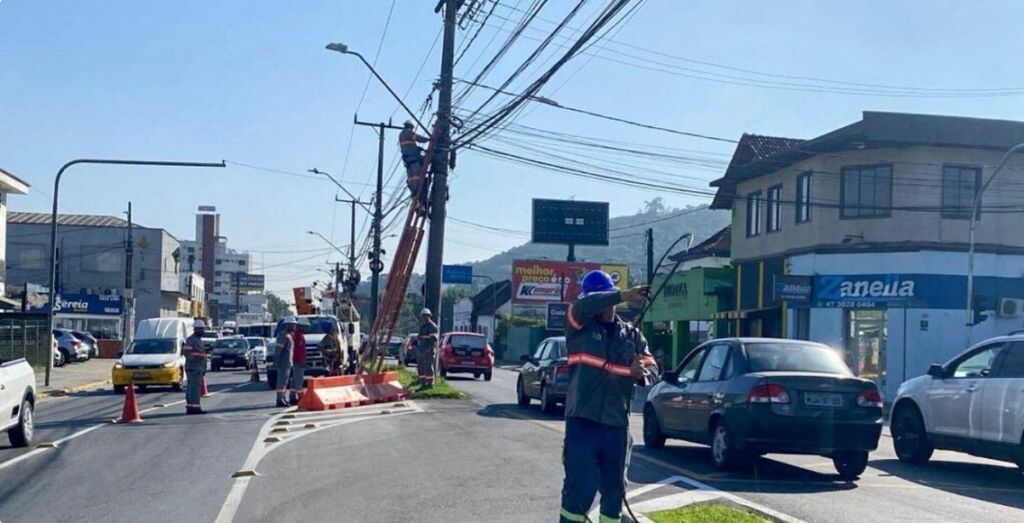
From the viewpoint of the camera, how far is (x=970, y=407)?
1345cm

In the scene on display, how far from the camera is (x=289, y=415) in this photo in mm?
20172

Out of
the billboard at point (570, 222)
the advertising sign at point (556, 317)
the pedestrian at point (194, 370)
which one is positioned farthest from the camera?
the billboard at point (570, 222)

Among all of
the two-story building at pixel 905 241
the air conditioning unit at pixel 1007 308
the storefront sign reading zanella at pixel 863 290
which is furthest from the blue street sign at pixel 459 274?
the air conditioning unit at pixel 1007 308

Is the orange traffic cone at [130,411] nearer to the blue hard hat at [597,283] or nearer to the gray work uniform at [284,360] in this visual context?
the gray work uniform at [284,360]

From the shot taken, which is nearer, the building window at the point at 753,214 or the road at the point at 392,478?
the road at the point at 392,478

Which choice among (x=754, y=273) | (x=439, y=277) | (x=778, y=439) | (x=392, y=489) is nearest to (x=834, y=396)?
(x=778, y=439)

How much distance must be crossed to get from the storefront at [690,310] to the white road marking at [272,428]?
20.0m

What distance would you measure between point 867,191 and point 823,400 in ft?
76.6

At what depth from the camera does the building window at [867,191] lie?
111ft

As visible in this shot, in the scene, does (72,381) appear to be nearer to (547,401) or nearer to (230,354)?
(230,354)

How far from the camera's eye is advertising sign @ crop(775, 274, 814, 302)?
34344mm

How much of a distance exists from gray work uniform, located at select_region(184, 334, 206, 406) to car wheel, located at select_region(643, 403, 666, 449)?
29.9 ft

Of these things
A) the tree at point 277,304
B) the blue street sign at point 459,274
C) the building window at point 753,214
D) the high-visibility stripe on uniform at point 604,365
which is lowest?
the tree at point 277,304

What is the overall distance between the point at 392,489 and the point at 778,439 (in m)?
4.20
